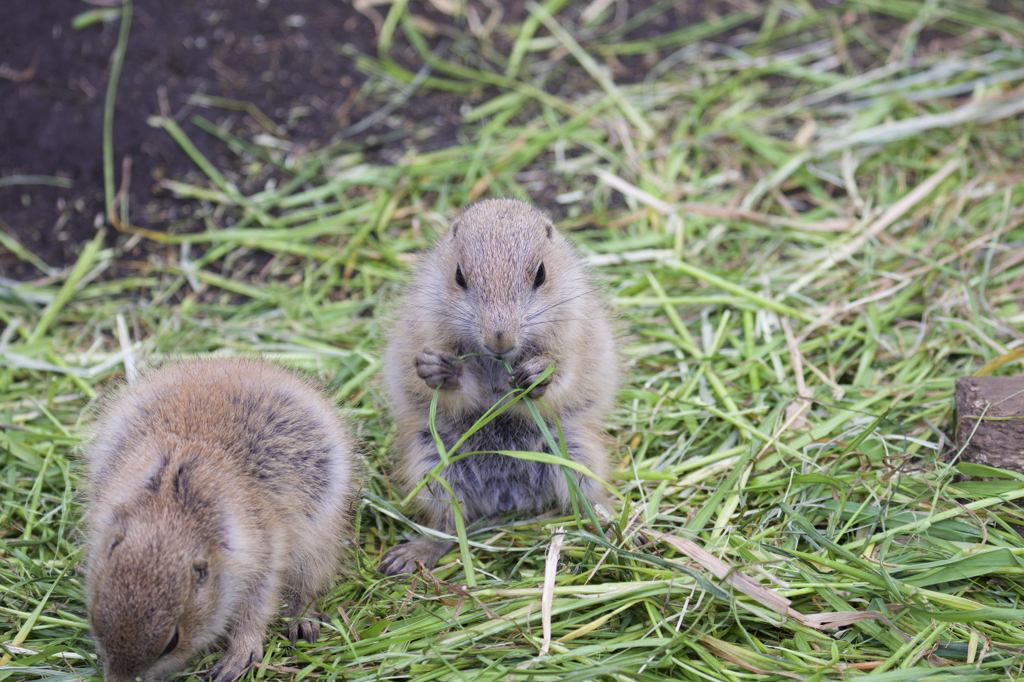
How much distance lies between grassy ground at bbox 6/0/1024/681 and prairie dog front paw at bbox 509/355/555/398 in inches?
33.3

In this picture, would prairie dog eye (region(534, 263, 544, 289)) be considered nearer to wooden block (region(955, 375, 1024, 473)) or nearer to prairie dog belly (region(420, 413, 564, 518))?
prairie dog belly (region(420, 413, 564, 518))

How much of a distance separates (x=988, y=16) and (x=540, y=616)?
26.9 ft

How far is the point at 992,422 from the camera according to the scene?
185 inches

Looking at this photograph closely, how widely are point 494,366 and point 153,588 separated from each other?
7.22 ft

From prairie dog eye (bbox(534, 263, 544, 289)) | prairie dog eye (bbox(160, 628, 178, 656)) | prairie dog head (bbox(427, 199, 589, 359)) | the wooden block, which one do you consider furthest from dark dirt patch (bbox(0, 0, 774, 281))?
prairie dog eye (bbox(160, 628, 178, 656))

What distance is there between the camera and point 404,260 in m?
6.83

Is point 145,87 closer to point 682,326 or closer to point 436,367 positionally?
point 436,367

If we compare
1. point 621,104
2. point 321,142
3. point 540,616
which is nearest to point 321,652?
point 540,616

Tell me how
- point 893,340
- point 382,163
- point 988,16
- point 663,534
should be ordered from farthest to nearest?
point 988,16
point 382,163
point 893,340
point 663,534

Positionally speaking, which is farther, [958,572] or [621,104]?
[621,104]

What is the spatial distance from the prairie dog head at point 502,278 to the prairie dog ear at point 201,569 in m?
1.73

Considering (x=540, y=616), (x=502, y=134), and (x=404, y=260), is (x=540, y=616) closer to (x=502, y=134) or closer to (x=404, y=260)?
(x=404, y=260)

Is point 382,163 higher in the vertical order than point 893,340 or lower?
higher

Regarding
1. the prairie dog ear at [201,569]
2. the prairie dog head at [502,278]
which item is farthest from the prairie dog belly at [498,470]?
the prairie dog ear at [201,569]
